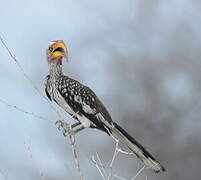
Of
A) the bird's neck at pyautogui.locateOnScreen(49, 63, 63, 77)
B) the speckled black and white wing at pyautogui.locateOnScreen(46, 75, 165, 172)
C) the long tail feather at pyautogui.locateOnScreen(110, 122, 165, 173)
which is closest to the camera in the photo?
the long tail feather at pyautogui.locateOnScreen(110, 122, 165, 173)

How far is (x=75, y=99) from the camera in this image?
5641 mm

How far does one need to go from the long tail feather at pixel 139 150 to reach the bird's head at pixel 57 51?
0.54 m

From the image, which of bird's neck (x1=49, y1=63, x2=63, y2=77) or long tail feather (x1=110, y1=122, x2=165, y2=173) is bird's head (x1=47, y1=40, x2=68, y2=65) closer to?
bird's neck (x1=49, y1=63, x2=63, y2=77)

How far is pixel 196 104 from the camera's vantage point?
1030 cm

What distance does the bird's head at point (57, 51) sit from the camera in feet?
17.9

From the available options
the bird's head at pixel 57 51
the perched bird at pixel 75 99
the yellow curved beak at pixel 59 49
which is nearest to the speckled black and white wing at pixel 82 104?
the perched bird at pixel 75 99

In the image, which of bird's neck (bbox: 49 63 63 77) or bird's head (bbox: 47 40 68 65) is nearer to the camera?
bird's head (bbox: 47 40 68 65)

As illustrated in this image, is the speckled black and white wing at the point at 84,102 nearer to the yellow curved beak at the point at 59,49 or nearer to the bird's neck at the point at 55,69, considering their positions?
the bird's neck at the point at 55,69

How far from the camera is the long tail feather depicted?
4.99 metres

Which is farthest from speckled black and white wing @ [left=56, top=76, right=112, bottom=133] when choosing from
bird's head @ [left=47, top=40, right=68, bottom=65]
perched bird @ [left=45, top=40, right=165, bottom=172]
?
bird's head @ [left=47, top=40, right=68, bottom=65]

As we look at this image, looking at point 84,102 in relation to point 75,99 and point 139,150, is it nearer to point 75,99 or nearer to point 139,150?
point 75,99

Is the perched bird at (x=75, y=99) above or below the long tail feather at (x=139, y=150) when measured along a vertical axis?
above

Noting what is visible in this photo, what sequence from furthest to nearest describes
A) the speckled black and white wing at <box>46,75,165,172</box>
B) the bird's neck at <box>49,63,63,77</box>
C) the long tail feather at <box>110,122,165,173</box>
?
1. the bird's neck at <box>49,63,63,77</box>
2. the speckled black and white wing at <box>46,75,165,172</box>
3. the long tail feather at <box>110,122,165,173</box>

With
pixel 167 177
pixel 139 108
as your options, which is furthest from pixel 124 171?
pixel 139 108
